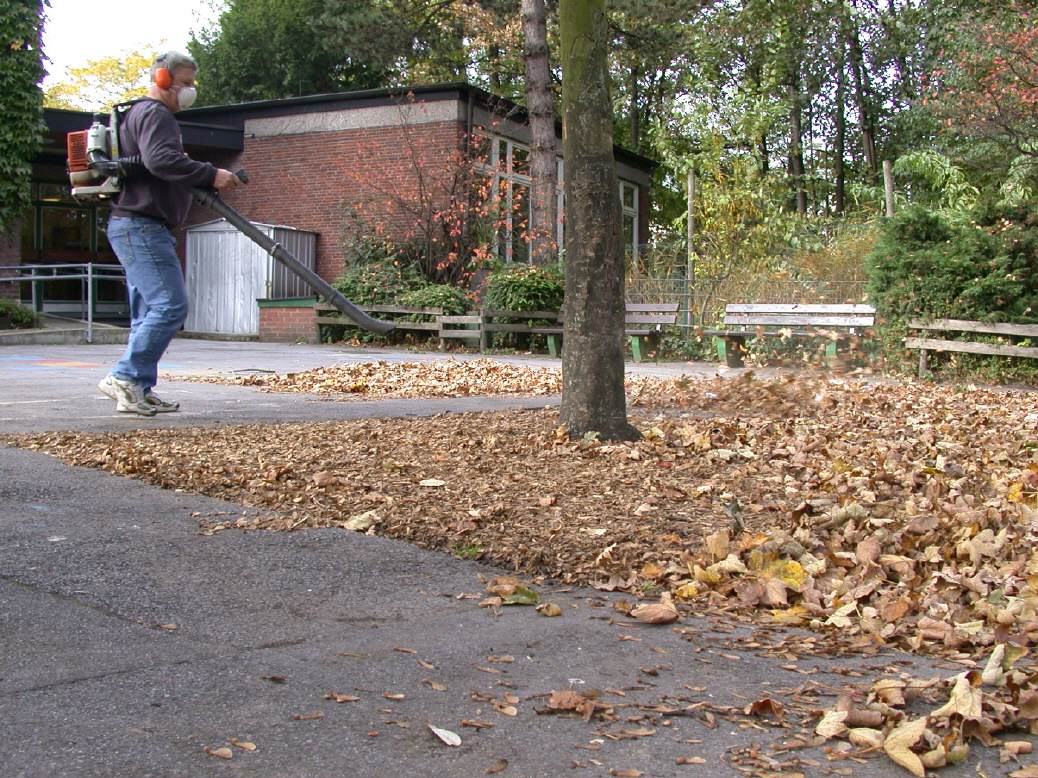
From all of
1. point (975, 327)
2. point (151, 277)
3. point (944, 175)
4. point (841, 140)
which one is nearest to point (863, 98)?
point (841, 140)

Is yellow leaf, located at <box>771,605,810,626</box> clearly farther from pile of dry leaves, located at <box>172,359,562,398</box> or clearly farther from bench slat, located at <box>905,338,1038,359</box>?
bench slat, located at <box>905,338,1038,359</box>

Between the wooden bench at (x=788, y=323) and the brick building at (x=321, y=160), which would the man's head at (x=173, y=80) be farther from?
the brick building at (x=321, y=160)

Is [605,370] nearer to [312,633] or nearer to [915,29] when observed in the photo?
[312,633]

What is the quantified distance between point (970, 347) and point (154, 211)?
10225 millimetres

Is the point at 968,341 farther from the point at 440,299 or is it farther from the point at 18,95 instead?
the point at 18,95

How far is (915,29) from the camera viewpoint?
36.1m

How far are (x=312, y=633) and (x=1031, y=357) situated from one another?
12422 mm

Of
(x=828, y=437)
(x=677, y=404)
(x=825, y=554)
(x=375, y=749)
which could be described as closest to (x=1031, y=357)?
(x=677, y=404)

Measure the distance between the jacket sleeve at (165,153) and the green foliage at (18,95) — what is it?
60.0 ft

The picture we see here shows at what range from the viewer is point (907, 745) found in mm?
2359

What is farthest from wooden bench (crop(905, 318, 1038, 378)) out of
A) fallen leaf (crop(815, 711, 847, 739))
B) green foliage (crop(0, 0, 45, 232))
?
green foliage (crop(0, 0, 45, 232))

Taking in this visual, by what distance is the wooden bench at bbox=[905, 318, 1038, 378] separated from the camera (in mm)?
13438

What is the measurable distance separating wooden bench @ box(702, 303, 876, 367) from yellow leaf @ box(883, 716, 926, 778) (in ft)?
48.4

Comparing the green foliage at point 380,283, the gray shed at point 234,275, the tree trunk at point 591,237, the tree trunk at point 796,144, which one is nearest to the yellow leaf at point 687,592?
the tree trunk at point 591,237
